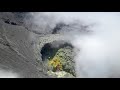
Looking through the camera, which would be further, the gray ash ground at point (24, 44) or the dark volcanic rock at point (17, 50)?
the gray ash ground at point (24, 44)

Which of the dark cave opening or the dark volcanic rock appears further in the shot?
the dark cave opening

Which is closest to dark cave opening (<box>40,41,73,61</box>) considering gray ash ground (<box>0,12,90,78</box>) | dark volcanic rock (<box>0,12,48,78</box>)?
gray ash ground (<box>0,12,90,78</box>)

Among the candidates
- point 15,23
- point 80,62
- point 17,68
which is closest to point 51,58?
point 80,62

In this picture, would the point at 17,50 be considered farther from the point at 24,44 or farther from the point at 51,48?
the point at 51,48

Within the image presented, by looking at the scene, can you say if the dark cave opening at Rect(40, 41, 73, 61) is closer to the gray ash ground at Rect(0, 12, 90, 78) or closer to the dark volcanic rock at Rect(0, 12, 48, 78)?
the gray ash ground at Rect(0, 12, 90, 78)

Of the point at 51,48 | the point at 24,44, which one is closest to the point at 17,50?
the point at 24,44

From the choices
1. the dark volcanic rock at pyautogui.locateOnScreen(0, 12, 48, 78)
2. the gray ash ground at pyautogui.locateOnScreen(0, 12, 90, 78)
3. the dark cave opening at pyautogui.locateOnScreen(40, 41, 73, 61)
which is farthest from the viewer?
the dark cave opening at pyautogui.locateOnScreen(40, 41, 73, 61)

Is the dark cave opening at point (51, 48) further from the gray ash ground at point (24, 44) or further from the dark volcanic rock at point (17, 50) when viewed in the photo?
the dark volcanic rock at point (17, 50)

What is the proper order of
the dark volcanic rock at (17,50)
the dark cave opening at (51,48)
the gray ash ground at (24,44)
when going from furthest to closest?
the dark cave opening at (51,48)
the gray ash ground at (24,44)
the dark volcanic rock at (17,50)

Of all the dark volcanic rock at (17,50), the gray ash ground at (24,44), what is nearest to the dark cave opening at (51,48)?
the gray ash ground at (24,44)

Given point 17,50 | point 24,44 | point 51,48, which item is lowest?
point 17,50

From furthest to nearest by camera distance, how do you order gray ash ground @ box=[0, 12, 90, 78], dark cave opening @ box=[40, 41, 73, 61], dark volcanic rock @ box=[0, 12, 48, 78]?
dark cave opening @ box=[40, 41, 73, 61] < gray ash ground @ box=[0, 12, 90, 78] < dark volcanic rock @ box=[0, 12, 48, 78]
